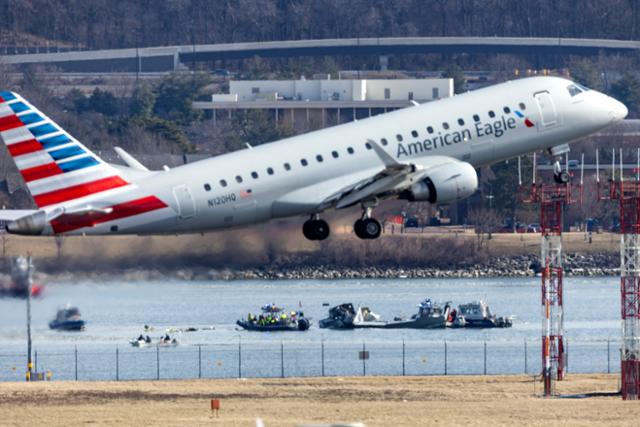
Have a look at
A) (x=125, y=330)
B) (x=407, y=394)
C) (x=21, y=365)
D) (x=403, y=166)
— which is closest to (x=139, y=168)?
(x=403, y=166)

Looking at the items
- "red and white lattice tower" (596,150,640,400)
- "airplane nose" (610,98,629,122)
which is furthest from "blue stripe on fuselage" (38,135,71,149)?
"red and white lattice tower" (596,150,640,400)

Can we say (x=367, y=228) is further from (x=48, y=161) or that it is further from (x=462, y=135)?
(x=48, y=161)

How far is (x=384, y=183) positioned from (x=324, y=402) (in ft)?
88.9

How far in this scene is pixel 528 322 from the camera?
18950 cm

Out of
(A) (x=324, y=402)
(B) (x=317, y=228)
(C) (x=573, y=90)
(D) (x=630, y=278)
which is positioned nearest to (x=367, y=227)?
(B) (x=317, y=228)

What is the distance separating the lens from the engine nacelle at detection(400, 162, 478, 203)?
95.1 m

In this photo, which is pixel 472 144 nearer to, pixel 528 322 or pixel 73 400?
pixel 73 400

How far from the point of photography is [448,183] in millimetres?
95188

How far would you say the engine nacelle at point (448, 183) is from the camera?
9512cm

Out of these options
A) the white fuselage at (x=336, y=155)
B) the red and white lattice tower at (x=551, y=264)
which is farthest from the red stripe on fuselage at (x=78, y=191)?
the red and white lattice tower at (x=551, y=264)

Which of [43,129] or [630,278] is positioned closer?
[43,129]

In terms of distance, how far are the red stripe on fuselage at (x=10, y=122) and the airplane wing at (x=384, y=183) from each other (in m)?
13.4

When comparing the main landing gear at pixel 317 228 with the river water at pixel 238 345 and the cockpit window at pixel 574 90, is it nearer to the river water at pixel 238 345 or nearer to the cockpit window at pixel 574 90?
the cockpit window at pixel 574 90

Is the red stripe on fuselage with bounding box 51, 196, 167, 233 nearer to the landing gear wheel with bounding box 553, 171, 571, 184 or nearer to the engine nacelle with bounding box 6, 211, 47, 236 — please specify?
the engine nacelle with bounding box 6, 211, 47, 236
